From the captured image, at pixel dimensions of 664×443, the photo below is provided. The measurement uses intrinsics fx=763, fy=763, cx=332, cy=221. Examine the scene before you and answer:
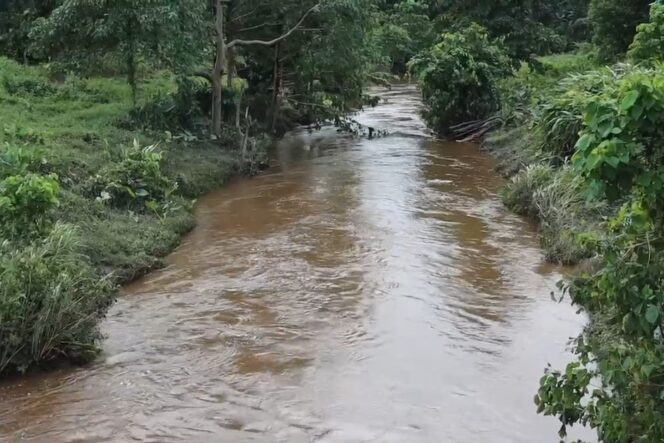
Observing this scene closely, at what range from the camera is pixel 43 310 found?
6.38 metres

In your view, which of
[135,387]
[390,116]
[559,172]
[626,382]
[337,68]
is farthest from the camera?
[390,116]

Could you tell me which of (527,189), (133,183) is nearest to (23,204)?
(133,183)

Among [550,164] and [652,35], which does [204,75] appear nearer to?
[550,164]

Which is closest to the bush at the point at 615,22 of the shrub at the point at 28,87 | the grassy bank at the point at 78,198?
the grassy bank at the point at 78,198

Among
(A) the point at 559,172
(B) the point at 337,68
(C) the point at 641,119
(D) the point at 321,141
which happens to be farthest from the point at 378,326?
(D) the point at 321,141

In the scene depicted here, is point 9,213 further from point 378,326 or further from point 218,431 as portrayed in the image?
point 378,326

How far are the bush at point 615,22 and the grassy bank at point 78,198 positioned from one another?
9209mm

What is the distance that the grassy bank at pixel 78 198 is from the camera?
6508 millimetres

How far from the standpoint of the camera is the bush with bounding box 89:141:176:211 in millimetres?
11336

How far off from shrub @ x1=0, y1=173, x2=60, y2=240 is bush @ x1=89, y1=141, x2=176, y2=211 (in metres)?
3.27

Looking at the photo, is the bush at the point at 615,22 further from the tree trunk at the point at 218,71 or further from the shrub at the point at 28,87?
the shrub at the point at 28,87

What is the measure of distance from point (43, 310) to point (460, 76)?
49.6ft

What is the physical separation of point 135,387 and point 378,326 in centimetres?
257

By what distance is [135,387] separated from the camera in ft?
21.3
